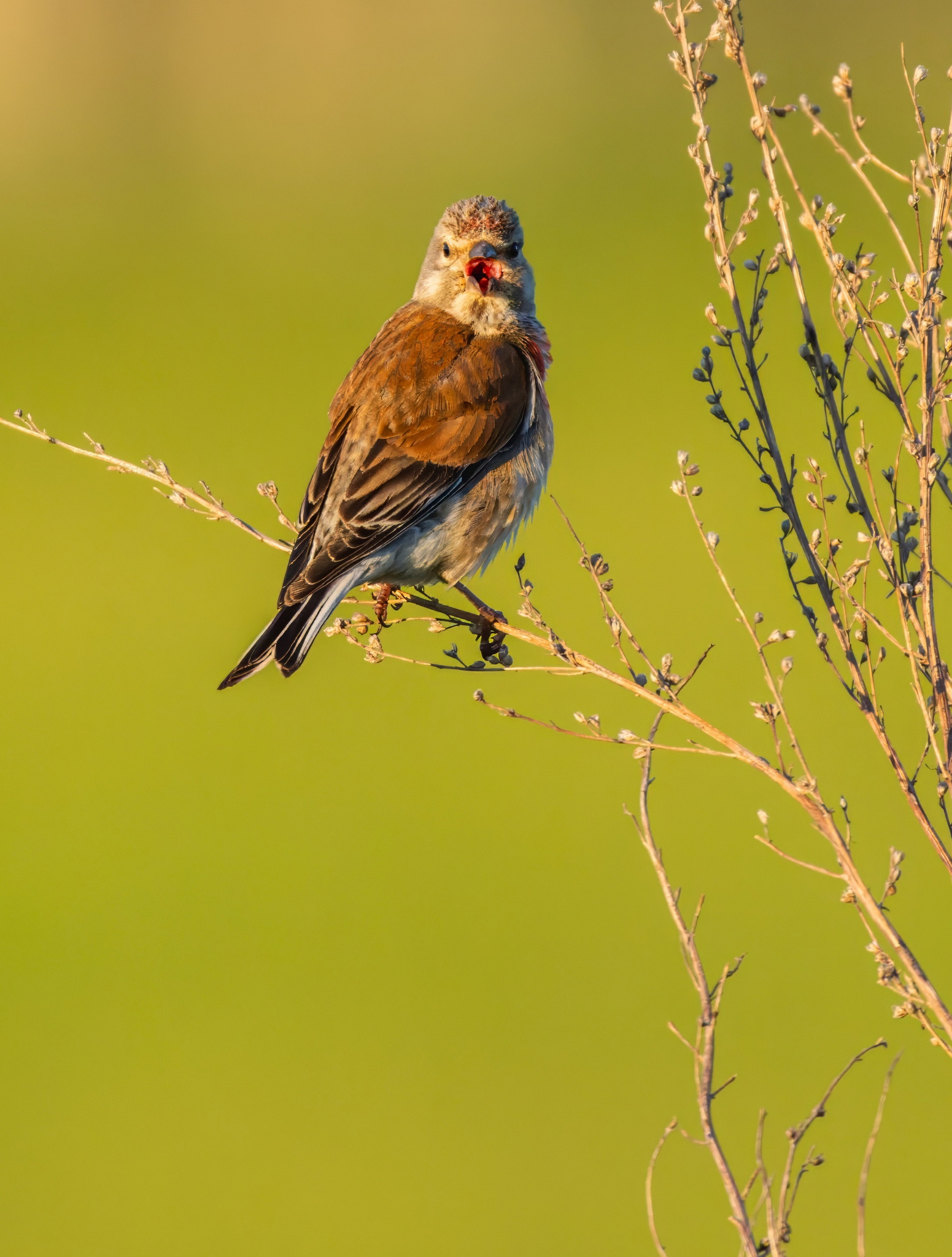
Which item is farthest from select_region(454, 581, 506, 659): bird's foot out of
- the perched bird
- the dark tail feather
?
the dark tail feather

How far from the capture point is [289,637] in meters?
3.65

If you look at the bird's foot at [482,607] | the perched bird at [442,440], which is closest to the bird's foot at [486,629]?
the bird's foot at [482,607]

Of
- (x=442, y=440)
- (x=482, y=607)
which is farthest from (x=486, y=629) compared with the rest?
(x=442, y=440)

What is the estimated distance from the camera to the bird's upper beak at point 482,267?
179 inches

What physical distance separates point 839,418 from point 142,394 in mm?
12011

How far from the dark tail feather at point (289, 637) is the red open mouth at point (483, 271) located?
1.38 m

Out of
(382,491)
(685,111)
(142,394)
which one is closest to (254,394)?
(142,394)

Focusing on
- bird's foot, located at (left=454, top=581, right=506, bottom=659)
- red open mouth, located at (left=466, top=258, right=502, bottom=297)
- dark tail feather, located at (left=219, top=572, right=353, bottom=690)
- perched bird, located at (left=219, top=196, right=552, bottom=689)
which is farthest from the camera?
red open mouth, located at (left=466, top=258, right=502, bottom=297)

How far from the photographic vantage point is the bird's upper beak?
454cm

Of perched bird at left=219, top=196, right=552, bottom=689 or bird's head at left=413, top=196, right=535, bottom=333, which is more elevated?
bird's head at left=413, top=196, right=535, bottom=333

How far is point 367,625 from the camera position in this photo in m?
4.04

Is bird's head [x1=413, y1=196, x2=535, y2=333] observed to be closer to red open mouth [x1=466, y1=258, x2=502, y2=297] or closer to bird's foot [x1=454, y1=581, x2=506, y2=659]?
red open mouth [x1=466, y1=258, x2=502, y2=297]

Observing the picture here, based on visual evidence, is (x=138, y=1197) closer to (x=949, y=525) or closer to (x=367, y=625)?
(x=367, y=625)

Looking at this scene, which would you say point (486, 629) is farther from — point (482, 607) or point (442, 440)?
point (442, 440)
